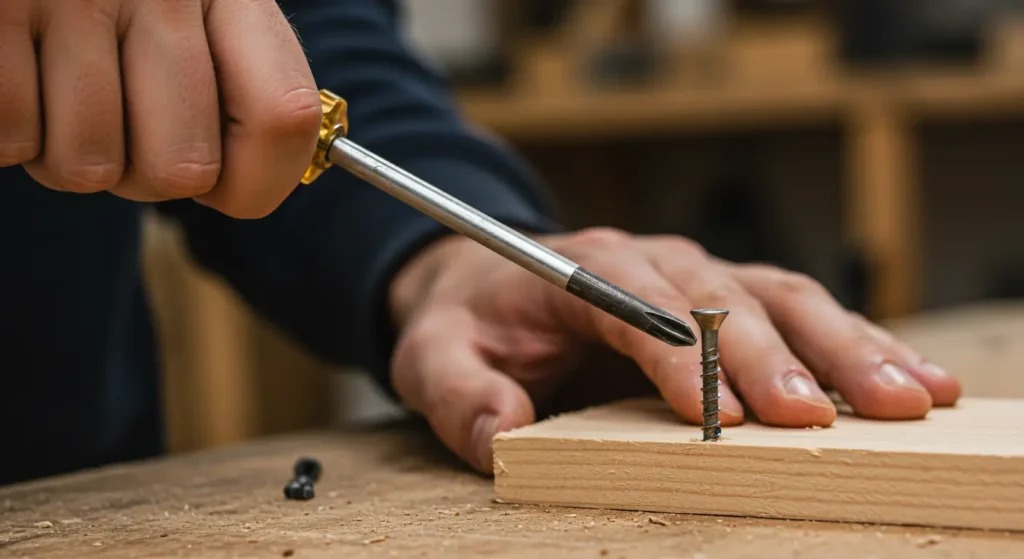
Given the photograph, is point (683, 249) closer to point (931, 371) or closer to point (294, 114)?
point (931, 371)

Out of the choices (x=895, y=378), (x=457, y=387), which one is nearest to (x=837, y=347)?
(x=895, y=378)

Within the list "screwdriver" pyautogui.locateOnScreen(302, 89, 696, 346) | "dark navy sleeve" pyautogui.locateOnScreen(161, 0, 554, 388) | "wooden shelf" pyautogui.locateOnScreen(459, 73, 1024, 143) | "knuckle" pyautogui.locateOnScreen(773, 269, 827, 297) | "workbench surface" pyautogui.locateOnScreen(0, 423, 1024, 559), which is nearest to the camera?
"workbench surface" pyautogui.locateOnScreen(0, 423, 1024, 559)

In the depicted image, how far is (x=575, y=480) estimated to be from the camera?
0.66 m

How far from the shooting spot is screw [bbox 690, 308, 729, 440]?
65 cm

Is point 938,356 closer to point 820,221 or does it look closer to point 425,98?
point 425,98

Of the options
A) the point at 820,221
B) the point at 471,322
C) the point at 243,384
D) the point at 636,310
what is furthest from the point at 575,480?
the point at 820,221

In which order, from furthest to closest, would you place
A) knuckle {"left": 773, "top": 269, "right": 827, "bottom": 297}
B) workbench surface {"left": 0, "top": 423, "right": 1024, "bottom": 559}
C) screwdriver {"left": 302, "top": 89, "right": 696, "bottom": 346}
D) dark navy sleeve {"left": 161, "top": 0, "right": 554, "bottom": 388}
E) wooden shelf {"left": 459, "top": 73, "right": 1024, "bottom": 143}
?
wooden shelf {"left": 459, "top": 73, "right": 1024, "bottom": 143} → dark navy sleeve {"left": 161, "top": 0, "right": 554, "bottom": 388} → knuckle {"left": 773, "top": 269, "right": 827, "bottom": 297} → screwdriver {"left": 302, "top": 89, "right": 696, "bottom": 346} → workbench surface {"left": 0, "top": 423, "right": 1024, "bottom": 559}

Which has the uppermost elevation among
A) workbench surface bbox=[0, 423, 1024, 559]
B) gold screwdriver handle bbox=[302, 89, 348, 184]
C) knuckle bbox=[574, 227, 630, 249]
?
gold screwdriver handle bbox=[302, 89, 348, 184]

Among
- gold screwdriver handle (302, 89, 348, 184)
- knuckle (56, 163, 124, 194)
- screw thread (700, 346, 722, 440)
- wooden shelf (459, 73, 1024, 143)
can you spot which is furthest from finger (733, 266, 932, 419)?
wooden shelf (459, 73, 1024, 143)

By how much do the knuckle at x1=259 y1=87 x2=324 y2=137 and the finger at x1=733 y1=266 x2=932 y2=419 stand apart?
37cm

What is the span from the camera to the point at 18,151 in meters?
0.59

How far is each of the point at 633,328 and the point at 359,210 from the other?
408 millimetres

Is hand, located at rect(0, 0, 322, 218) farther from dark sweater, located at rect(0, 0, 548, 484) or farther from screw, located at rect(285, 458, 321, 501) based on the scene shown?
dark sweater, located at rect(0, 0, 548, 484)

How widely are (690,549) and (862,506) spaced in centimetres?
11
